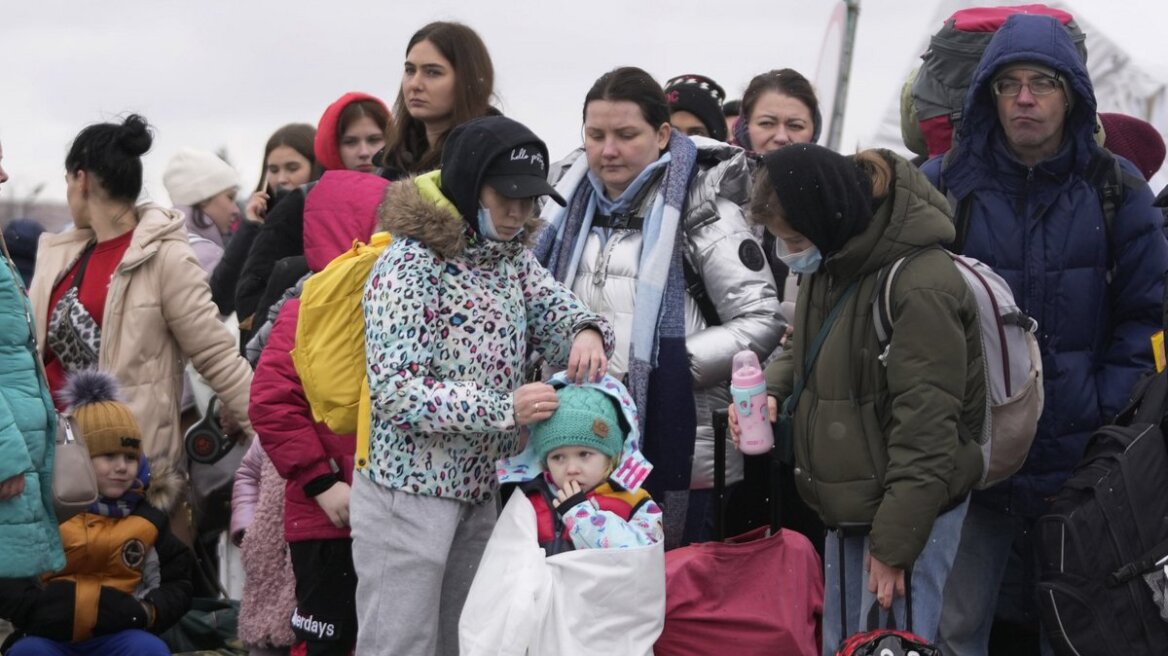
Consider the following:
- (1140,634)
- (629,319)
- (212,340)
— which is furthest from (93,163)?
(1140,634)

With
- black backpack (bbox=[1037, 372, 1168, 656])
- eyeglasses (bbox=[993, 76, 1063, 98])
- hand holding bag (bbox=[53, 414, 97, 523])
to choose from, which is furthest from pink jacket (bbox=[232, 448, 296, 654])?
eyeglasses (bbox=[993, 76, 1063, 98])

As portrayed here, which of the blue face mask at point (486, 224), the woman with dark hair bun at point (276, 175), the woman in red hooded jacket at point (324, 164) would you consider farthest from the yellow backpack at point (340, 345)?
the woman with dark hair bun at point (276, 175)

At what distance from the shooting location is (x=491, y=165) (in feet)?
16.3

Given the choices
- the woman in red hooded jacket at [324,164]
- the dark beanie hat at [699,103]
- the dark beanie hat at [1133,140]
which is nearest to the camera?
the dark beanie hat at [1133,140]

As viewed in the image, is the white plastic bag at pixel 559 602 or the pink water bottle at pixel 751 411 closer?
the white plastic bag at pixel 559 602

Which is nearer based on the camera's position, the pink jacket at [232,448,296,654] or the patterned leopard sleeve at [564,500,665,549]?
the patterned leopard sleeve at [564,500,665,549]

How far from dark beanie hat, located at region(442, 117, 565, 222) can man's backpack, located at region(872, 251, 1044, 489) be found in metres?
1.09

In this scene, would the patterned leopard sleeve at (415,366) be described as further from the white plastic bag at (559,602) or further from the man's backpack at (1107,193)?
the man's backpack at (1107,193)

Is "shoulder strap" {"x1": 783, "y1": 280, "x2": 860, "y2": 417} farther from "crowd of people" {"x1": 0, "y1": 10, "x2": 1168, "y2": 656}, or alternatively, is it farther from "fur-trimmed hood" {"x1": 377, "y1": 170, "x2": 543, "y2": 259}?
"fur-trimmed hood" {"x1": 377, "y1": 170, "x2": 543, "y2": 259}

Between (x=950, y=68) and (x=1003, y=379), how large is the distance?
168 centimetres

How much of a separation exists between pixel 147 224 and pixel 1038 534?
3785 mm

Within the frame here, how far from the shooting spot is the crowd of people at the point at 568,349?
4.88 metres

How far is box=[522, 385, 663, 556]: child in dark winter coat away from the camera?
4.86m

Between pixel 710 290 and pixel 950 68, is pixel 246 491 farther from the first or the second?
pixel 950 68
